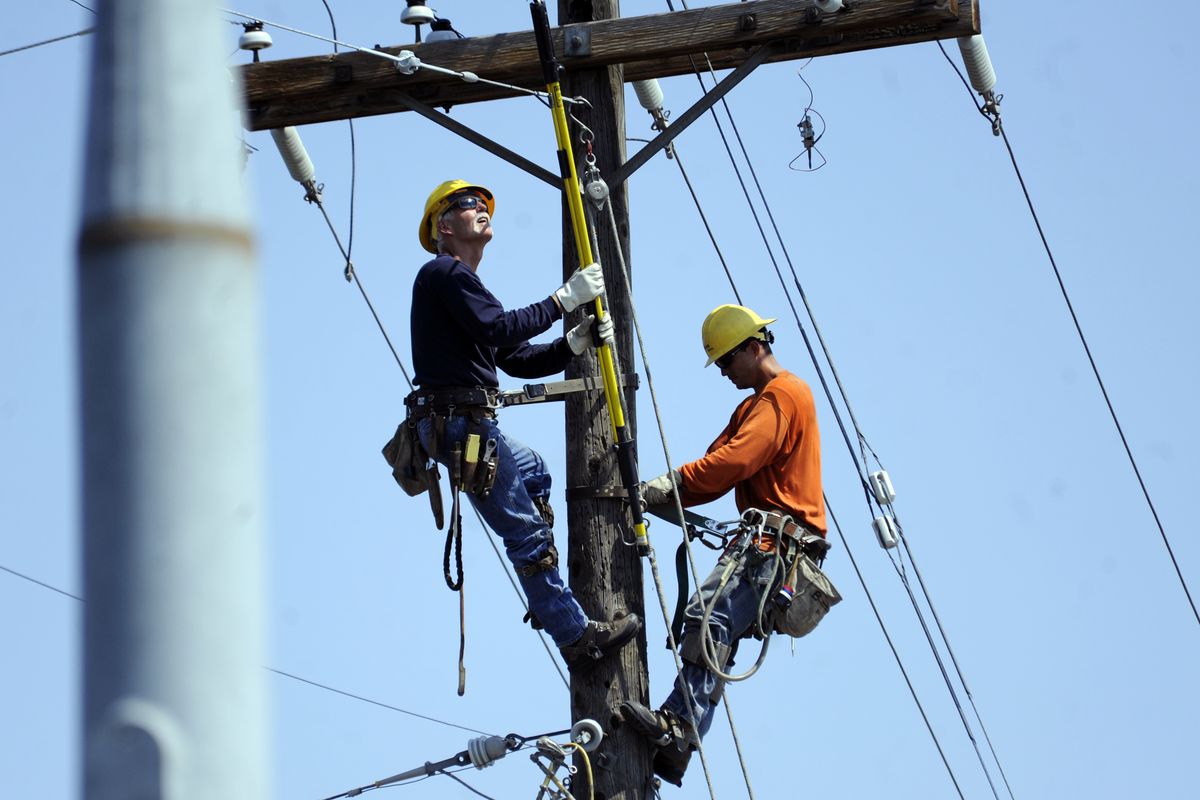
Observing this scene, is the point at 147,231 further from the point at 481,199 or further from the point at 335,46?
the point at 335,46

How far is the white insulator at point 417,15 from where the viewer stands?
712 cm

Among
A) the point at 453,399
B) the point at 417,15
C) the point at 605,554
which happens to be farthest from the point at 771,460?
the point at 417,15

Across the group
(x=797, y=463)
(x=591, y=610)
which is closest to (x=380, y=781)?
(x=591, y=610)

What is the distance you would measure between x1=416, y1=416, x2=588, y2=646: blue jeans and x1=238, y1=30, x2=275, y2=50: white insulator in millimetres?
2200

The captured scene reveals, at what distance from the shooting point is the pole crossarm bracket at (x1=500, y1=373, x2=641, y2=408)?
6.45 meters

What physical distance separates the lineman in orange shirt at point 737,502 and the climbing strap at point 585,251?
0.38 feet

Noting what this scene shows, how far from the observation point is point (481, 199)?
6.65 meters

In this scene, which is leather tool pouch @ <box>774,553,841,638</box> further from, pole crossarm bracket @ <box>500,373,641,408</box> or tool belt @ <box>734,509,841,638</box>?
pole crossarm bracket @ <box>500,373,641,408</box>

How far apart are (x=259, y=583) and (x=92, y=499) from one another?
0.14 metres

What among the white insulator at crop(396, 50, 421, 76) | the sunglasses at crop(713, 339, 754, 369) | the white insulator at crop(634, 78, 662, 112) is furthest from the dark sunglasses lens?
the white insulator at crop(634, 78, 662, 112)

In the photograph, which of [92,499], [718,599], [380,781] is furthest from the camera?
[380,781]

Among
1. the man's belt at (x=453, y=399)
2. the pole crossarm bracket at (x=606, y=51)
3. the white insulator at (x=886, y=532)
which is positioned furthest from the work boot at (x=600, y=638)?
the pole crossarm bracket at (x=606, y=51)

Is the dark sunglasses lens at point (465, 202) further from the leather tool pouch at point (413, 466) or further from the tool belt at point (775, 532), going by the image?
the tool belt at point (775, 532)

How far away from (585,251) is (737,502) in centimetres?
121
